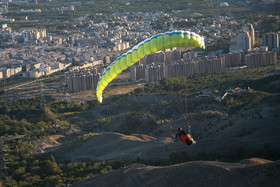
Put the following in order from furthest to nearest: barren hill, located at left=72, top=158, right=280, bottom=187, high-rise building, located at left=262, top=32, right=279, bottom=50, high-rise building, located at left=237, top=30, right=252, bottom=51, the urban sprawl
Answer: high-rise building, located at left=237, top=30, right=252, bottom=51
high-rise building, located at left=262, top=32, right=279, bottom=50
the urban sprawl
barren hill, located at left=72, top=158, right=280, bottom=187

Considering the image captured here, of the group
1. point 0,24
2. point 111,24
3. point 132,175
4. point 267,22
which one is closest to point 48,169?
point 132,175

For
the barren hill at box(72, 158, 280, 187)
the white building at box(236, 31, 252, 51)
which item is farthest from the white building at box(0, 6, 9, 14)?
the barren hill at box(72, 158, 280, 187)

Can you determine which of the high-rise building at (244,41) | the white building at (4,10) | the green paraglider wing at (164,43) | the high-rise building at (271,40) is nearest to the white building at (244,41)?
the high-rise building at (244,41)

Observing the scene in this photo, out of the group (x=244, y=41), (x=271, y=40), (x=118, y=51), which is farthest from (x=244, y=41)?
(x=118, y=51)

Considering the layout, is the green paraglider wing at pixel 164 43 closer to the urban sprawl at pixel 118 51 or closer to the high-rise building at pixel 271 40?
the urban sprawl at pixel 118 51

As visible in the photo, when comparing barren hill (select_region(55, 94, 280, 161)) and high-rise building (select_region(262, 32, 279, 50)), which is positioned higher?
high-rise building (select_region(262, 32, 279, 50))

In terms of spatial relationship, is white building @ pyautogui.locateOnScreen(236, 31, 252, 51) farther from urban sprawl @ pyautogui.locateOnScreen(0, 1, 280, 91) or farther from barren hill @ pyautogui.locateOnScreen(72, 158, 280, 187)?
barren hill @ pyautogui.locateOnScreen(72, 158, 280, 187)

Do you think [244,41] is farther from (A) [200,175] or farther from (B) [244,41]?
(A) [200,175]

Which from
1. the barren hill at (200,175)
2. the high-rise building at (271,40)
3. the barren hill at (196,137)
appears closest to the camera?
the barren hill at (200,175)
